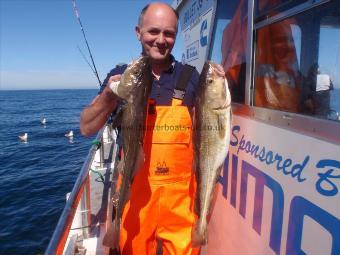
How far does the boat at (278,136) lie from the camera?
5.91 feet

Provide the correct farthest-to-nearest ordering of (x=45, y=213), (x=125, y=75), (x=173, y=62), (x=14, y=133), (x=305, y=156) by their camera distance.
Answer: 1. (x=14, y=133)
2. (x=45, y=213)
3. (x=173, y=62)
4. (x=125, y=75)
5. (x=305, y=156)

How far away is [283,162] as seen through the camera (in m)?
2.14

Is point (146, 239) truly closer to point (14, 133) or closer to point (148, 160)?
point (148, 160)

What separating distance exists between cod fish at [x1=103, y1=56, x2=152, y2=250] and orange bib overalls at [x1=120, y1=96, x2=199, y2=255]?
0.57 ft

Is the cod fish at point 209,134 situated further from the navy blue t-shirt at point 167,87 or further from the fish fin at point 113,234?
the fish fin at point 113,234

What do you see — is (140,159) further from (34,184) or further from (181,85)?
(34,184)

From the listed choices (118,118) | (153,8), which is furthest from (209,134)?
(153,8)

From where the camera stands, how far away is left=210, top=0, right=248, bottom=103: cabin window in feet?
9.62

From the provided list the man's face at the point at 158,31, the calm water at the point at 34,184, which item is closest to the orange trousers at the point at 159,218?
the man's face at the point at 158,31

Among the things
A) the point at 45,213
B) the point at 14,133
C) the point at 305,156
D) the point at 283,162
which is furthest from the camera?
the point at 14,133

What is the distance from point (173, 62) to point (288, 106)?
47.7 inches

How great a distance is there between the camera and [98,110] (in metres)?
2.55

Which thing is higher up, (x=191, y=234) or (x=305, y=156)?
(x=305, y=156)

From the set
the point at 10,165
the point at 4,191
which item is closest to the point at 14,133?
the point at 10,165
